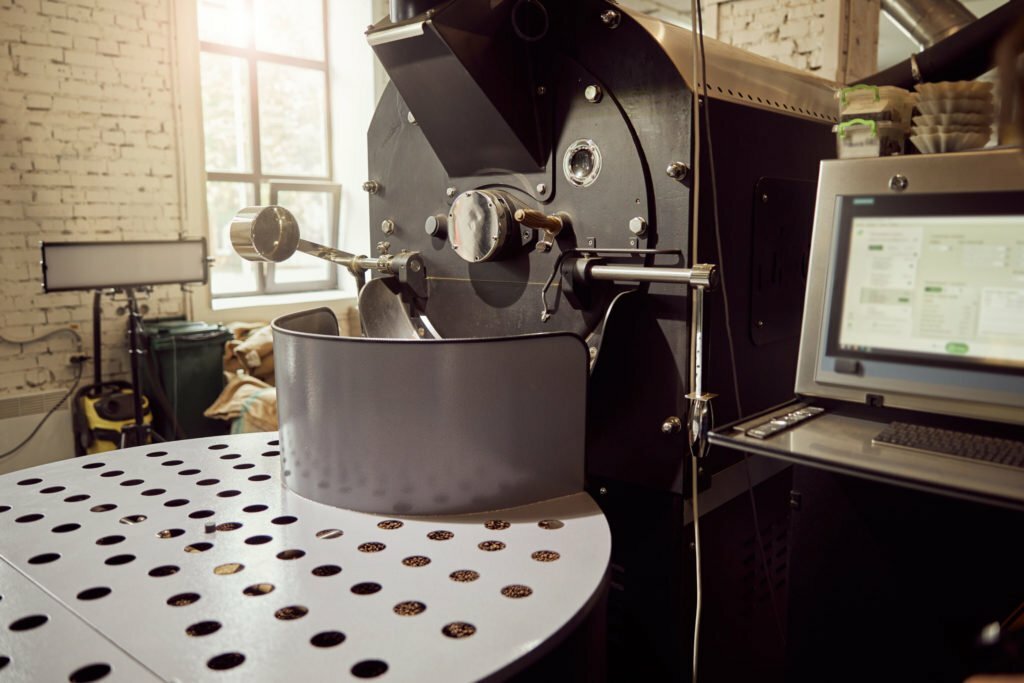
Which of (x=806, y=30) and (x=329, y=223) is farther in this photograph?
(x=329, y=223)

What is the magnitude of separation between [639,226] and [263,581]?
706mm

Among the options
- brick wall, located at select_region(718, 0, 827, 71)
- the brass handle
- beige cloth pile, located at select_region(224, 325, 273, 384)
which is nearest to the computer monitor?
the brass handle

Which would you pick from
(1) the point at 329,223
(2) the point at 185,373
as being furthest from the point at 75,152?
(1) the point at 329,223

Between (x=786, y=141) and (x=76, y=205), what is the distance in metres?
3.55

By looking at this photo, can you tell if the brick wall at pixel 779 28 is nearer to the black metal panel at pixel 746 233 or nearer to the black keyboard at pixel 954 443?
the black metal panel at pixel 746 233

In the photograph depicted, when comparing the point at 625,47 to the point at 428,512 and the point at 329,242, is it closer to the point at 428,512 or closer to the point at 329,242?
the point at 428,512

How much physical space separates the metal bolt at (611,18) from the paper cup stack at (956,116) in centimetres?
52

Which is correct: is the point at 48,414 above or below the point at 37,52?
below

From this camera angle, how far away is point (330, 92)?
17.9 feet

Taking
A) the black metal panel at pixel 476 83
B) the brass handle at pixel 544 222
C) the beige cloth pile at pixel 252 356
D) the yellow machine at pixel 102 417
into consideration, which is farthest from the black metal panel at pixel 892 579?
the beige cloth pile at pixel 252 356

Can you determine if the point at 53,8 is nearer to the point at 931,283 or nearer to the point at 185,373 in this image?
the point at 185,373

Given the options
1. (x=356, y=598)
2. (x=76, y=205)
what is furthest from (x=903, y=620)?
(x=76, y=205)

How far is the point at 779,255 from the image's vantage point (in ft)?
4.74

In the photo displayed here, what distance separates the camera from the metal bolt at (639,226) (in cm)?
118
